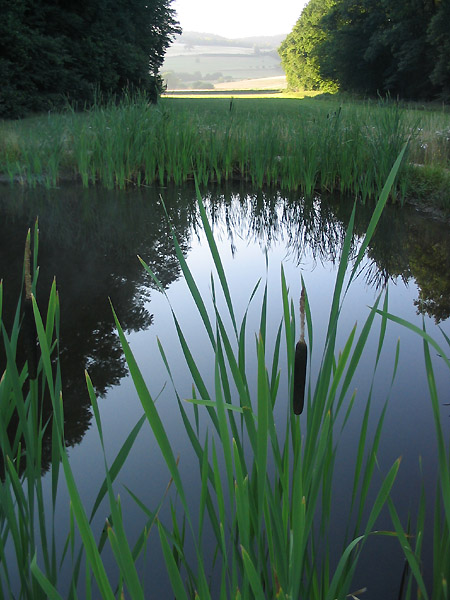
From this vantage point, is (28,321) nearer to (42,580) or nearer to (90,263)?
(42,580)

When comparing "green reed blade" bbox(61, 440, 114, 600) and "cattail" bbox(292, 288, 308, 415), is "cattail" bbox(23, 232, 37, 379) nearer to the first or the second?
"green reed blade" bbox(61, 440, 114, 600)

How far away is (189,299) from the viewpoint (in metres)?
2.93

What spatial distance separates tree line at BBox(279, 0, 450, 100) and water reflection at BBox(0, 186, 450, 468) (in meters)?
15.3

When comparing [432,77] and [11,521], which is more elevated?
[432,77]

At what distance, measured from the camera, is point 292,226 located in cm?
447

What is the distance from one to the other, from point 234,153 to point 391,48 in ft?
56.1

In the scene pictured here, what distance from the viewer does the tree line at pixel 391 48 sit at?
60.7 feet

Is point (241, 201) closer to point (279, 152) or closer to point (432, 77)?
point (279, 152)

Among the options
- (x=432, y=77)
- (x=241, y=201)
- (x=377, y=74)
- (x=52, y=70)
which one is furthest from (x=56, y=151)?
(x=377, y=74)

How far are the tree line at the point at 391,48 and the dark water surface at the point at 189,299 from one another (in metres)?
15.7

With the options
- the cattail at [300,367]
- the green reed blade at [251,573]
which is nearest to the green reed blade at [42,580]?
the green reed blade at [251,573]

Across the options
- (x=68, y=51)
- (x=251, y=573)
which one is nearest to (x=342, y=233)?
(x=251, y=573)

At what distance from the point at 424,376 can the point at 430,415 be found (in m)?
0.28

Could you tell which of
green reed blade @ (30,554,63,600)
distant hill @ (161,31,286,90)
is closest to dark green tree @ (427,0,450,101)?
green reed blade @ (30,554,63,600)
